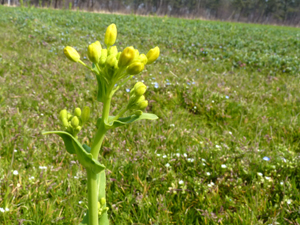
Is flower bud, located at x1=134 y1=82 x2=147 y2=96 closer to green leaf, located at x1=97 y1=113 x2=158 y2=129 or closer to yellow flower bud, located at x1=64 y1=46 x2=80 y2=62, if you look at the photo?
green leaf, located at x1=97 y1=113 x2=158 y2=129

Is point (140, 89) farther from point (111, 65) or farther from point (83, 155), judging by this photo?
point (83, 155)

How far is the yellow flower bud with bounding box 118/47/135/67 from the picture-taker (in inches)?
32.8

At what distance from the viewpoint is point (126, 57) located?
32.9 inches

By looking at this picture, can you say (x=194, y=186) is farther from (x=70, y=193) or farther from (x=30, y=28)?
(x=30, y=28)

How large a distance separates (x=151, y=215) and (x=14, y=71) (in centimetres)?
376

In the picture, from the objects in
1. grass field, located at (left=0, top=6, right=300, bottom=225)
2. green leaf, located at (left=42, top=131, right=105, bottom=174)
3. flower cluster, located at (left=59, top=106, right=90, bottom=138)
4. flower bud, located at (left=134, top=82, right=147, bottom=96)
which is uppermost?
flower bud, located at (left=134, top=82, right=147, bottom=96)

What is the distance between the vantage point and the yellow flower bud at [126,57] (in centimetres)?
83

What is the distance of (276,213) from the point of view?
1697 mm

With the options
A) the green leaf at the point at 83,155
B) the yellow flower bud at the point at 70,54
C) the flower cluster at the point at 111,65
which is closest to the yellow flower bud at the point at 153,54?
the flower cluster at the point at 111,65

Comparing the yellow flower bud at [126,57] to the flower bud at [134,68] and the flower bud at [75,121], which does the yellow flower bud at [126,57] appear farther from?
the flower bud at [75,121]

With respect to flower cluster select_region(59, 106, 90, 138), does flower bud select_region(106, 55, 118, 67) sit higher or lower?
higher

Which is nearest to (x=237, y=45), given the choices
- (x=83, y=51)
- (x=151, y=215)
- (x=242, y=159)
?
(x=83, y=51)

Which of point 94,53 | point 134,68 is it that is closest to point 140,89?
point 134,68

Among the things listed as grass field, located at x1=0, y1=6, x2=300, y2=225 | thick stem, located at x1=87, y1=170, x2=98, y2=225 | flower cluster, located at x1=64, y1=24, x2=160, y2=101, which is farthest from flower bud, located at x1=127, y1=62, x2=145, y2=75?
grass field, located at x1=0, y1=6, x2=300, y2=225
